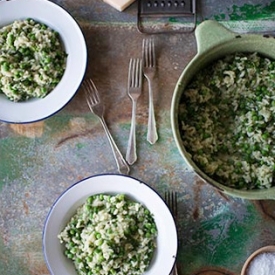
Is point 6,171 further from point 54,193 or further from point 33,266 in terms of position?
point 33,266

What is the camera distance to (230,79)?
1.86 metres

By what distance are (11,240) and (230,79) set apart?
901mm

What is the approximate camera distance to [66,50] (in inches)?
78.1

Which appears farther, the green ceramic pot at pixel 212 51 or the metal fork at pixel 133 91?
the metal fork at pixel 133 91

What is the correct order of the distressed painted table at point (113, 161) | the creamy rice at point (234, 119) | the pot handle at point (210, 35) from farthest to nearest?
1. the distressed painted table at point (113, 161)
2. the creamy rice at point (234, 119)
3. the pot handle at point (210, 35)

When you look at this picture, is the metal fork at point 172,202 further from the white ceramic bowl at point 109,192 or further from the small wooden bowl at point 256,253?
the small wooden bowl at point 256,253

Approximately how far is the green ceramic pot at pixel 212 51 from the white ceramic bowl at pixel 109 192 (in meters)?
0.21

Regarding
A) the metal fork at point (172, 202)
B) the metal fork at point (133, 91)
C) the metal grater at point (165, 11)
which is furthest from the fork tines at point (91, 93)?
the metal fork at point (172, 202)

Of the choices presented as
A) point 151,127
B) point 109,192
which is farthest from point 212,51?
point 109,192

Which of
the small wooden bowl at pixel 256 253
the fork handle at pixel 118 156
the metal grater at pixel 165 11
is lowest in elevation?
the small wooden bowl at pixel 256 253

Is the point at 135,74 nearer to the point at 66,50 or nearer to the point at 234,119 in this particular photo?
the point at 66,50

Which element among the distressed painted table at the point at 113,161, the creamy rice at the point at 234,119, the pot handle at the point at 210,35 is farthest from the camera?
the distressed painted table at the point at 113,161

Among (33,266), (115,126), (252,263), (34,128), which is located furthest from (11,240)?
(252,263)

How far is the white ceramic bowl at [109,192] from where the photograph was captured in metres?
1.87
